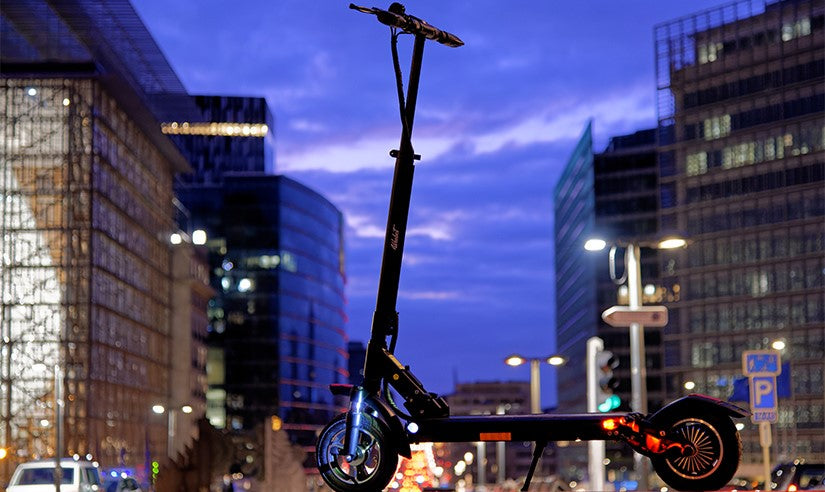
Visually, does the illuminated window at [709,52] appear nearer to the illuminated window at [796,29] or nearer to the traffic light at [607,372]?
the illuminated window at [796,29]

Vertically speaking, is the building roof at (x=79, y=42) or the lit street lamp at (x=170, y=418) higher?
the building roof at (x=79, y=42)

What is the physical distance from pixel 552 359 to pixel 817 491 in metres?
33.5

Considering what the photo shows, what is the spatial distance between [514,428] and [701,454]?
4.71 ft

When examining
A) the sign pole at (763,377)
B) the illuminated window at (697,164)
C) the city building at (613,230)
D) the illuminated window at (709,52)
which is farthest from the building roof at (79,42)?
the sign pole at (763,377)

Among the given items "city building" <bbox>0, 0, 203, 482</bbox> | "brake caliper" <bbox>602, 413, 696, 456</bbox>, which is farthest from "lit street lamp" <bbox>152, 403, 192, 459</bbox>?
"brake caliper" <bbox>602, 413, 696, 456</bbox>

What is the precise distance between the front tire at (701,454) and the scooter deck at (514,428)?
0.44 metres

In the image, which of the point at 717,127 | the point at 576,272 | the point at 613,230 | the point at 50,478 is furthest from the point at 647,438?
the point at 576,272

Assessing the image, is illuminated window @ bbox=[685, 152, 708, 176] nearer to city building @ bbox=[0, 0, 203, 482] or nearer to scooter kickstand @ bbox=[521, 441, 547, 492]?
city building @ bbox=[0, 0, 203, 482]

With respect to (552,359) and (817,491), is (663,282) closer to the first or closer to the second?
(552,359)

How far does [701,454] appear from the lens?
34.0 ft

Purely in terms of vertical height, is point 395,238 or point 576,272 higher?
point 576,272

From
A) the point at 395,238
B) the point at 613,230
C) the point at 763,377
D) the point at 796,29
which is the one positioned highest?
the point at 796,29

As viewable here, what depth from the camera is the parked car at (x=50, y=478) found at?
1345 inches

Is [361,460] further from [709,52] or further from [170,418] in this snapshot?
[709,52]
